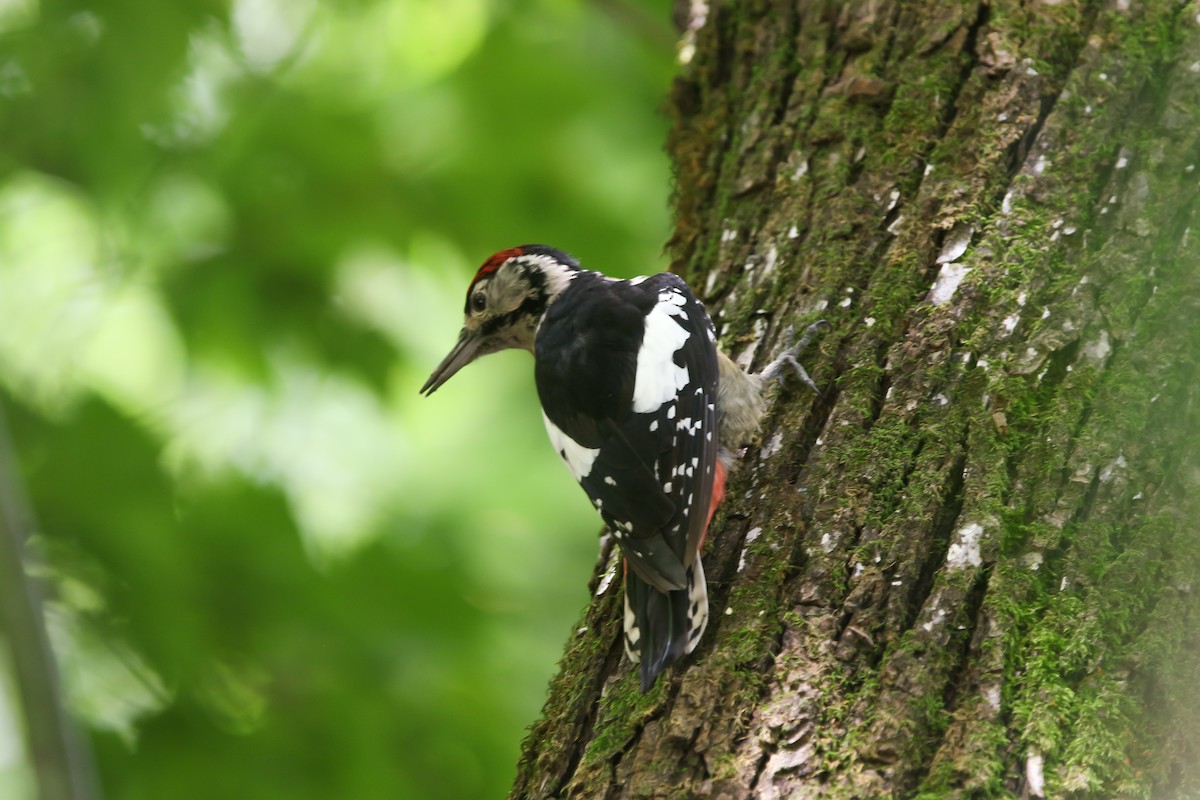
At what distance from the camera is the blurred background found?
3369mm

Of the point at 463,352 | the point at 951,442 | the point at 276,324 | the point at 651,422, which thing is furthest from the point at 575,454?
the point at 276,324

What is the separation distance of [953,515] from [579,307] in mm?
1246

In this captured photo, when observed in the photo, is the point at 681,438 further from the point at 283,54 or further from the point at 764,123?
the point at 283,54

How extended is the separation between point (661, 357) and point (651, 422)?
0.63ft

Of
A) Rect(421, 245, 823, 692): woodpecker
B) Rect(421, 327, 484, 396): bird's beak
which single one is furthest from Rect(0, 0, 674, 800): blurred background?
Rect(421, 245, 823, 692): woodpecker

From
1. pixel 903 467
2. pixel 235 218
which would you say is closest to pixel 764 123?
pixel 903 467

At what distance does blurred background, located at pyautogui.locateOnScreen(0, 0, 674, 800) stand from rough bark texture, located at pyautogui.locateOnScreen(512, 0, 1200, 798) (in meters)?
1.29

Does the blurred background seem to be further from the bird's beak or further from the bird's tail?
the bird's tail

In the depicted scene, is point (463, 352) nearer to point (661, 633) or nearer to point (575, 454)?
point (575, 454)

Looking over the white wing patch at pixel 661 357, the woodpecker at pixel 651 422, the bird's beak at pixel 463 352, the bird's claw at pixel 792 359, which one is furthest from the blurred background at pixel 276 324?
the bird's claw at pixel 792 359

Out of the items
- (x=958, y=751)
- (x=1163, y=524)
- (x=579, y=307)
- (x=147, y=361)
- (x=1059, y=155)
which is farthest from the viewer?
(x=147, y=361)

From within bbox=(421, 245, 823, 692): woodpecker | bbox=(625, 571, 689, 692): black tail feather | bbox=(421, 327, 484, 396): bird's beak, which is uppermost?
bbox=(421, 327, 484, 396): bird's beak

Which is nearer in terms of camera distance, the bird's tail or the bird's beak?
the bird's tail

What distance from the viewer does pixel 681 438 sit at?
2.52 metres
